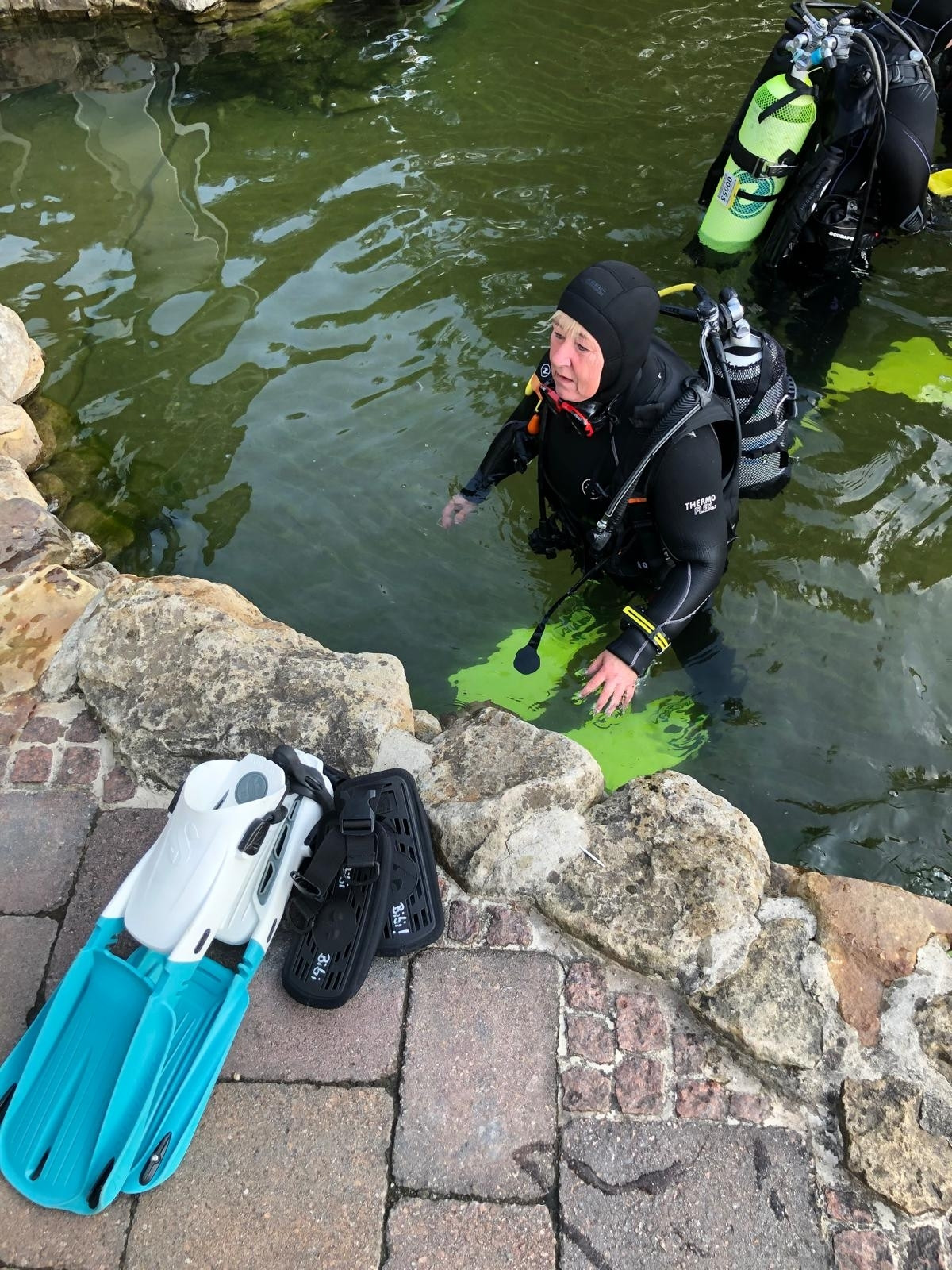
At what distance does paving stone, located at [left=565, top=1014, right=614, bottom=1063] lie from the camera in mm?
2529

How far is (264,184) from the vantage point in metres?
6.59

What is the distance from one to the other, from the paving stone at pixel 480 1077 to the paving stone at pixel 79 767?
130cm

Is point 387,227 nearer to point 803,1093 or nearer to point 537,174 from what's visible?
point 537,174

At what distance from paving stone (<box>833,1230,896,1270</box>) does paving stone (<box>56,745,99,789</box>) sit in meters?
2.53

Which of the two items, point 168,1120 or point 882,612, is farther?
point 882,612

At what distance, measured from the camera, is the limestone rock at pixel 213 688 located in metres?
3.07

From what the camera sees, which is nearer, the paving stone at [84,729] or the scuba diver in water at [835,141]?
the paving stone at [84,729]

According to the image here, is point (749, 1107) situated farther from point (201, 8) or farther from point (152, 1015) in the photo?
point (201, 8)

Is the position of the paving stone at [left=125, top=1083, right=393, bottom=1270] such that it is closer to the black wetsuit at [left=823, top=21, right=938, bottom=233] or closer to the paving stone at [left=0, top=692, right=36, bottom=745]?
the paving stone at [left=0, top=692, right=36, bottom=745]

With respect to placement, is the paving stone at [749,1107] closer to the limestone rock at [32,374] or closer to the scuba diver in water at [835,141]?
the scuba diver in water at [835,141]

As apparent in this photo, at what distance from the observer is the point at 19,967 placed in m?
2.72

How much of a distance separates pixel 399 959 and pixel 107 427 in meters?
3.79

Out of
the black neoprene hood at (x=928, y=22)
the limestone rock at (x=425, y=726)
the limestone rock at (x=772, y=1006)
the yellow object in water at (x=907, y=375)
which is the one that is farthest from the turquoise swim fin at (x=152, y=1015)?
the black neoprene hood at (x=928, y=22)

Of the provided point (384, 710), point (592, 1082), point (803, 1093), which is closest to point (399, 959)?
point (592, 1082)
